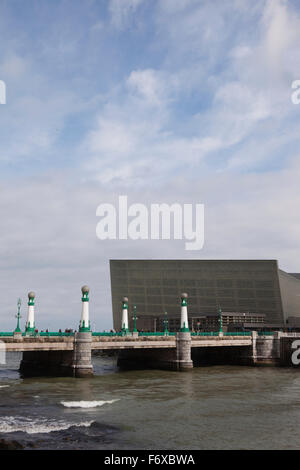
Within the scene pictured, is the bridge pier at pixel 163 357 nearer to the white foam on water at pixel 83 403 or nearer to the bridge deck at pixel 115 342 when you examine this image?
the bridge deck at pixel 115 342

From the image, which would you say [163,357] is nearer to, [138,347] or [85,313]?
[138,347]

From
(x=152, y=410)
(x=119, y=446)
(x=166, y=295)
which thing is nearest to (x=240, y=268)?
(x=166, y=295)

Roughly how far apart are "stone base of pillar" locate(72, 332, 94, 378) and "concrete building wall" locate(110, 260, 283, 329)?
7474 centimetres

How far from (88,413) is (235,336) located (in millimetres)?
39525

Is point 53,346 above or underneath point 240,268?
underneath

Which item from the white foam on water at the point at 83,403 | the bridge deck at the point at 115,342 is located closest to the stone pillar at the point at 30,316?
the bridge deck at the point at 115,342

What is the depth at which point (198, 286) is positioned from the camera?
124062 millimetres

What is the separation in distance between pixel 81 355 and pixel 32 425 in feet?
74.0

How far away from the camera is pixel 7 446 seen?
64.5 ft

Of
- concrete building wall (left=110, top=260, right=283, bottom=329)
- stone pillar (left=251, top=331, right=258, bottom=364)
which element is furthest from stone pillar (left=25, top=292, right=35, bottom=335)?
concrete building wall (left=110, top=260, right=283, bottom=329)

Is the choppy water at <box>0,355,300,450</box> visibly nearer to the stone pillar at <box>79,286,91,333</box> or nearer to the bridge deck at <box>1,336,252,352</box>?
the bridge deck at <box>1,336,252,352</box>

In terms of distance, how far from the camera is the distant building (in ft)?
388

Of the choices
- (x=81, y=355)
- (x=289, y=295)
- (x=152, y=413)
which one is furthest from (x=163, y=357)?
(x=289, y=295)

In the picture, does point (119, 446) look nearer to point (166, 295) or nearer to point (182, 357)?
point (182, 357)
